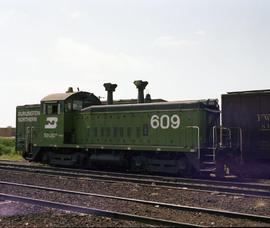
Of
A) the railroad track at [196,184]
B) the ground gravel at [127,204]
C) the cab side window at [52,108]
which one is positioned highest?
the cab side window at [52,108]

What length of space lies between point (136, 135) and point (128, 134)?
0.41 metres

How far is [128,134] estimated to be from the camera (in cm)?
1322

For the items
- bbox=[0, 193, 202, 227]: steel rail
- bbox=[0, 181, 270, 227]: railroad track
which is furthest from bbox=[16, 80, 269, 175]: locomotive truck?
bbox=[0, 193, 202, 227]: steel rail

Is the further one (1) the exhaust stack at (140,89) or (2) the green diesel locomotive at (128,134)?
(1) the exhaust stack at (140,89)

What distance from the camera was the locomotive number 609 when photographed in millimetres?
12030

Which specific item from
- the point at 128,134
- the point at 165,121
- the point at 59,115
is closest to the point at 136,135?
the point at 128,134

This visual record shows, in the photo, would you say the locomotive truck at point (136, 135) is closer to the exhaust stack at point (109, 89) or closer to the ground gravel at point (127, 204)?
the exhaust stack at point (109, 89)

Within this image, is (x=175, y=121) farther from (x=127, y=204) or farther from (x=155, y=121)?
(x=127, y=204)

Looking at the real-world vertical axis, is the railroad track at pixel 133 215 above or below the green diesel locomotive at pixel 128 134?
below

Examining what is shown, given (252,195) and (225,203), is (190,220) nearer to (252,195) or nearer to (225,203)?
(225,203)

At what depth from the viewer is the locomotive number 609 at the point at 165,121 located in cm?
1203

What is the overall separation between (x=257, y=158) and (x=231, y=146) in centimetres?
102

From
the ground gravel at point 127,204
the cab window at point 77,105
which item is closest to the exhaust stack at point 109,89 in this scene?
the cab window at point 77,105

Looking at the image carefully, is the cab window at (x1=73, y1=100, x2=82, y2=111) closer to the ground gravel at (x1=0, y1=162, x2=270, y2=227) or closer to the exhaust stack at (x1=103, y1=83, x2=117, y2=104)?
Result: the exhaust stack at (x1=103, y1=83, x2=117, y2=104)
